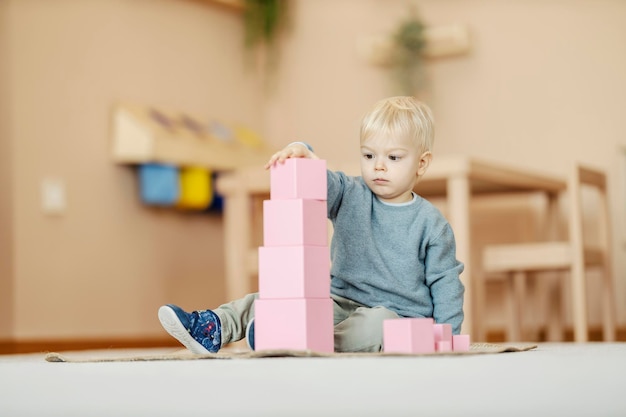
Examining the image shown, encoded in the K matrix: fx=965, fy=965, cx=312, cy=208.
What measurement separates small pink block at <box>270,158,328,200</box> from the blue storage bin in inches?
88.4

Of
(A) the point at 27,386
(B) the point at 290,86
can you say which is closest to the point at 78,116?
(B) the point at 290,86

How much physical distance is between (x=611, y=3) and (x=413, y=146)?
2.62m

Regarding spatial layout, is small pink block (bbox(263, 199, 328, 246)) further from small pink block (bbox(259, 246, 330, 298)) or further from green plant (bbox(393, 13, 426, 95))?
green plant (bbox(393, 13, 426, 95))

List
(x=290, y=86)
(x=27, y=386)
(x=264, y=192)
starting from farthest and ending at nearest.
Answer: (x=290, y=86) → (x=264, y=192) → (x=27, y=386)

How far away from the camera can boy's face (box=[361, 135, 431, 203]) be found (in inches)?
64.8

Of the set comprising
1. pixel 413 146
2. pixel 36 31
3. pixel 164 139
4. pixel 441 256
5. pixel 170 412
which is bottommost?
pixel 170 412

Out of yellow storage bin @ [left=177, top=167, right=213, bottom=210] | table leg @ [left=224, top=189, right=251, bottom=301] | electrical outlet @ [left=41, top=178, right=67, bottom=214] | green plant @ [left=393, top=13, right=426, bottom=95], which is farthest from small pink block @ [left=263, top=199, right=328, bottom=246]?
green plant @ [left=393, top=13, right=426, bottom=95]

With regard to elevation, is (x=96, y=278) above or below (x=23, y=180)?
below

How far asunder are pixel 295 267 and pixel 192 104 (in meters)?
2.81

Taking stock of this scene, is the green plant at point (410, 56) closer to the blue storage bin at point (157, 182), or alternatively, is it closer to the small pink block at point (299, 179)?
the blue storage bin at point (157, 182)

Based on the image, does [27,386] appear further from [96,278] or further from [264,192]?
[96,278]

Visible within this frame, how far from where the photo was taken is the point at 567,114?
158 inches

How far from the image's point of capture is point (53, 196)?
3.43 metres

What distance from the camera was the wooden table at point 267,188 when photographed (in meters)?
2.88
